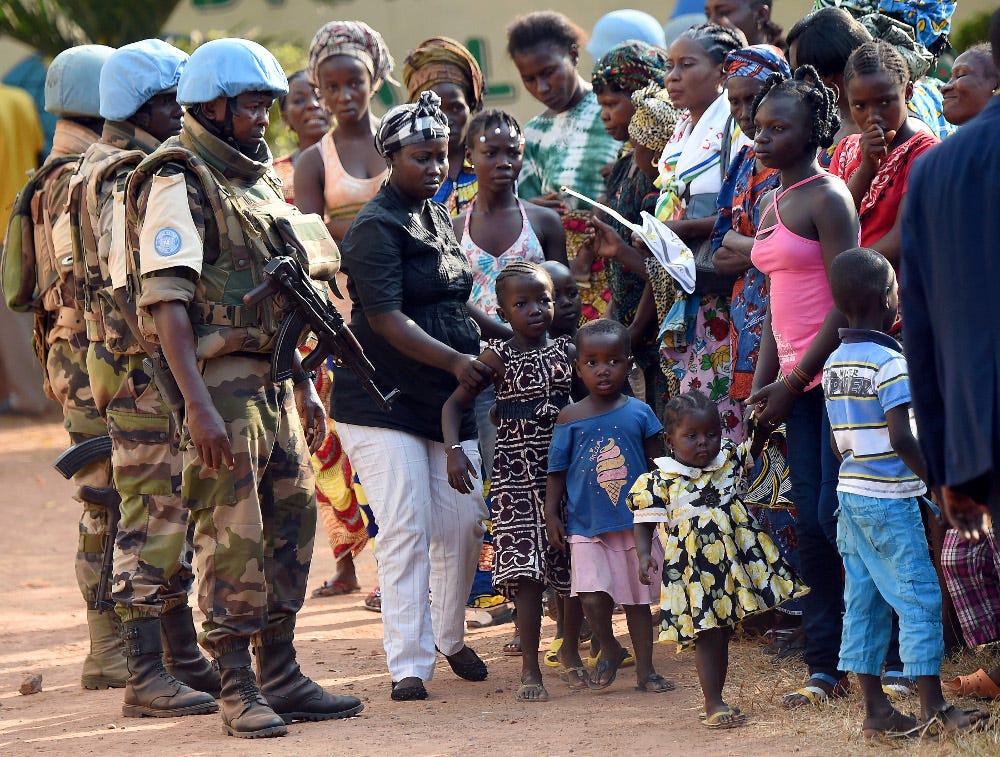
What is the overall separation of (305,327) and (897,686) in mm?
2422

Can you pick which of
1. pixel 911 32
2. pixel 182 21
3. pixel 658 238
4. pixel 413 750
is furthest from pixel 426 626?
pixel 182 21

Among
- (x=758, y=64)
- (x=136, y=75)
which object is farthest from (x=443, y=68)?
(x=758, y=64)

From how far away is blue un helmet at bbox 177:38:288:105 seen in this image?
15.7 ft

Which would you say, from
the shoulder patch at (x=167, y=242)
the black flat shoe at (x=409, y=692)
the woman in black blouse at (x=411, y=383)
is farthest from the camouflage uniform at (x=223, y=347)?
the black flat shoe at (x=409, y=692)

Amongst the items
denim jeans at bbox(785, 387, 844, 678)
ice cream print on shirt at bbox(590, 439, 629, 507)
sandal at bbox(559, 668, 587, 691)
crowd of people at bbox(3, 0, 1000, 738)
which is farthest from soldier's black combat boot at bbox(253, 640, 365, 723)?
denim jeans at bbox(785, 387, 844, 678)

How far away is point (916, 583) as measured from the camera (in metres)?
4.17

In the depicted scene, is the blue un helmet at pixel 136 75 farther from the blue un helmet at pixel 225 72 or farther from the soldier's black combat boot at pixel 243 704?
the soldier's black combat boot at pixel 243 704

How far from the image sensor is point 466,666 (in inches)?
222

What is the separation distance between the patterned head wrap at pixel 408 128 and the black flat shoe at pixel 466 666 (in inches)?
80.6

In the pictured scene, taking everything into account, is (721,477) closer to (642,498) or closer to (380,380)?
(642,498)

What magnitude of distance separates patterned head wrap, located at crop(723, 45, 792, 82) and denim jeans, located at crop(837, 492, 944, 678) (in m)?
1.87

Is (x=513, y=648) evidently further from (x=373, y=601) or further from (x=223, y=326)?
(x=223, y=326)

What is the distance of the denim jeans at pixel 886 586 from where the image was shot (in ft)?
13.6

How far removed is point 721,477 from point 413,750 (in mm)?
1392
